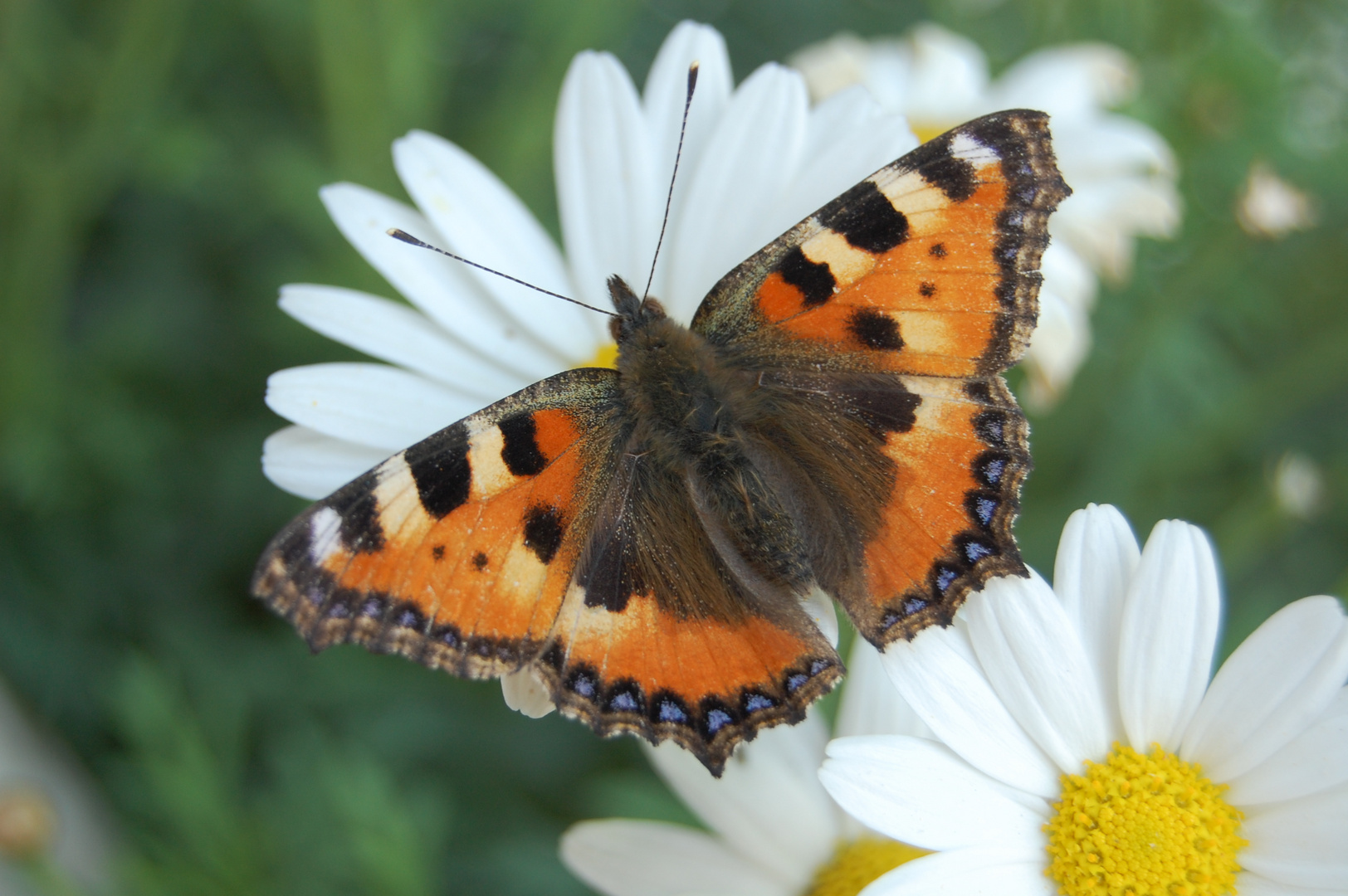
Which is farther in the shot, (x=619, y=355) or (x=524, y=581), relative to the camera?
(x=619, y=355)

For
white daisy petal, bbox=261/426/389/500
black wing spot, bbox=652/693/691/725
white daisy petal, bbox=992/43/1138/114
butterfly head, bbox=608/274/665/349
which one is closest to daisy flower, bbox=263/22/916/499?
white daisy petal, bbox=261/426/389/500

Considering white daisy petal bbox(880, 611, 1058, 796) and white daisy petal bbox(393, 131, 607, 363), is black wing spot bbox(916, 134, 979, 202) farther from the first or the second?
white daisy petal bbox(393, 131, 607, 363)

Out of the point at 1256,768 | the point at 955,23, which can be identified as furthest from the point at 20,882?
the point at 955,23

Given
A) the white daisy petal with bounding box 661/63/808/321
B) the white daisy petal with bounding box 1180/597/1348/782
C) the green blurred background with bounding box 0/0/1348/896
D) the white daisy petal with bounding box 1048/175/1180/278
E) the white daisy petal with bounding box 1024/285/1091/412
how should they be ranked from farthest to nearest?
the green blurred background with bounding box 0/0/1348/896 → the white daisy petal with bounding box 1048/175/1180/278 → the white daisy petal with bounding box 1024/285/1091/412 → the white daisy petal with bounding box 661/63/808/321 → the white daisy petal with bounding box 1180/597/1348/782

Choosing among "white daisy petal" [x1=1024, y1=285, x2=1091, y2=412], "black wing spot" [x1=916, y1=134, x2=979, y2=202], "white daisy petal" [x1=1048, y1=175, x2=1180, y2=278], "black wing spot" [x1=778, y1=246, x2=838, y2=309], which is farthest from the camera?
"white daisy petal" [x1=1048, y1=175, x2=1180, y2=278]

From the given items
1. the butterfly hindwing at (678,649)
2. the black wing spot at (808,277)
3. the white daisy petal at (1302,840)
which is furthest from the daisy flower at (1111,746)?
the black wing spot at (808,277)

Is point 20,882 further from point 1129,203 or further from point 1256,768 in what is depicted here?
point 1129,203
